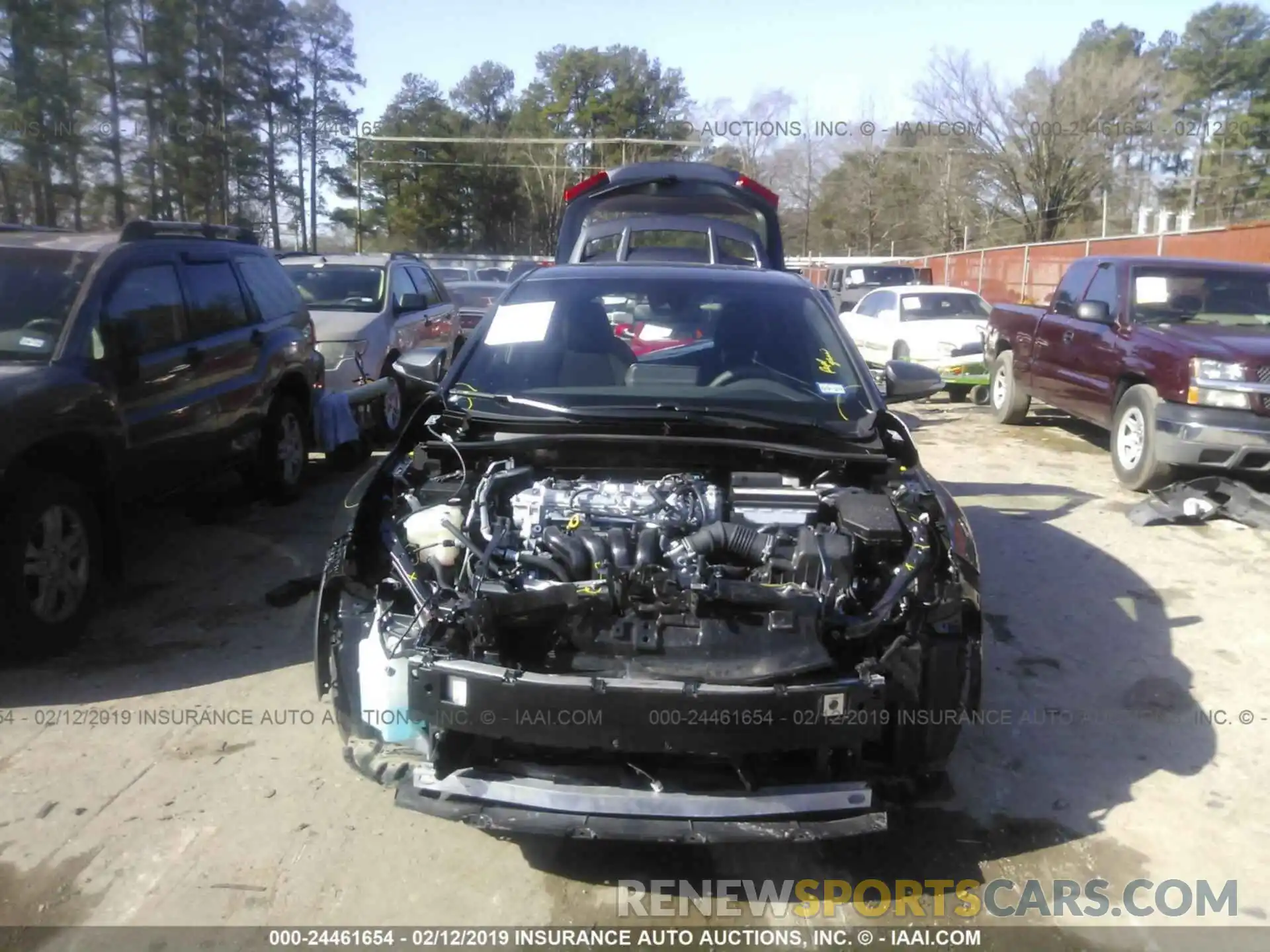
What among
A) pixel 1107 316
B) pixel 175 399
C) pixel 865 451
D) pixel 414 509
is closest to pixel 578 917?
pixel 414 509

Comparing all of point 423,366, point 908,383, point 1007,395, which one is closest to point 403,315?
point 423,366

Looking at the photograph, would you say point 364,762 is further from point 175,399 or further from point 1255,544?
point 1255,544

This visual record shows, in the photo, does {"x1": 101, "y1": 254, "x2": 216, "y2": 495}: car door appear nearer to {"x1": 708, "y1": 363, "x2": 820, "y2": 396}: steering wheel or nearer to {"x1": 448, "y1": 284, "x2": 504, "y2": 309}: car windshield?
{"x1": 708, "y1": 363, "x2": 820, "y2": 396}: steering wheel

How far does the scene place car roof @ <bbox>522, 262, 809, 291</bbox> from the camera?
4.97 meters

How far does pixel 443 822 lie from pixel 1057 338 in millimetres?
8184

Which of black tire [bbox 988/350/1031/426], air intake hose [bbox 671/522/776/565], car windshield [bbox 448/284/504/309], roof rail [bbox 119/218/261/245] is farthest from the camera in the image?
car windshield [bbox 448/284/504/309]

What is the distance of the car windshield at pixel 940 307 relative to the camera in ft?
47.9

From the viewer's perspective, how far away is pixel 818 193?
185 feet

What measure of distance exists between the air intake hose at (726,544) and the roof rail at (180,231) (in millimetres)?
4104

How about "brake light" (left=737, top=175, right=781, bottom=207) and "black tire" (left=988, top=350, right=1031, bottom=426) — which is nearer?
"brake light" (left=737, top=175, right=781, bottom=207)

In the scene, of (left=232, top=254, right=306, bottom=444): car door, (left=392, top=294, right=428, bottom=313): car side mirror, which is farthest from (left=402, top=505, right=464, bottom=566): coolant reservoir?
(left=392, top=294, right=428, bottom=313): car side mirror

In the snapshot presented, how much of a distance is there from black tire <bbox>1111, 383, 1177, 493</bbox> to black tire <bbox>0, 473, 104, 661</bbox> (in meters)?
7.12

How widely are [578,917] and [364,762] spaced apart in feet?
2.58

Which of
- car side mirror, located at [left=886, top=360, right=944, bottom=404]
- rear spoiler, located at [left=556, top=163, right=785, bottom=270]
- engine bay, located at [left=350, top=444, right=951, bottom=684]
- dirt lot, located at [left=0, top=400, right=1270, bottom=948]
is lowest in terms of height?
dirt lot, located at [left=0, top=400, right=1270, bottom=948]
